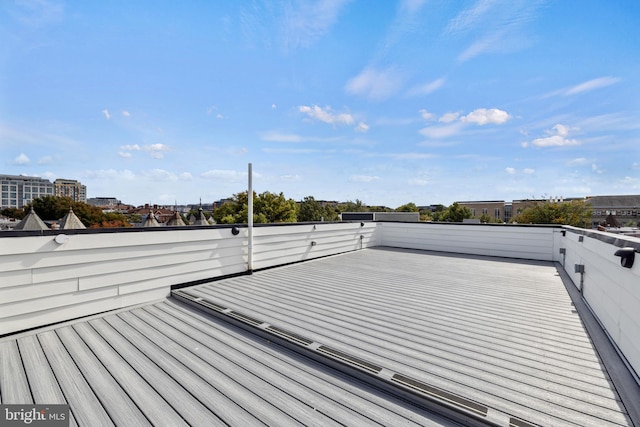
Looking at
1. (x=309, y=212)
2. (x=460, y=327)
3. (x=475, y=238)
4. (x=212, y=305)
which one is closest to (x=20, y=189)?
(x=309, y=212)

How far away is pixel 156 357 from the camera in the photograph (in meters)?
1.80

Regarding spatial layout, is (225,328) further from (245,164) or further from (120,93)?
(120,93)

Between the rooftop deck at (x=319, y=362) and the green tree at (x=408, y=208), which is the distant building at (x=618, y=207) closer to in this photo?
the green tree at (x=408, y=208)

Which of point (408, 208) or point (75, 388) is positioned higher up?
point (408, 208)

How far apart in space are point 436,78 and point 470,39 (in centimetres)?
162

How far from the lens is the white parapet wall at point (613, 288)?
1.57 m

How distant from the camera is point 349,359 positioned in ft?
5.45

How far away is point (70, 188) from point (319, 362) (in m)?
83.6

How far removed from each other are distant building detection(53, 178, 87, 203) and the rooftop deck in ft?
247

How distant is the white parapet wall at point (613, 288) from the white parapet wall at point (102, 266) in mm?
3852

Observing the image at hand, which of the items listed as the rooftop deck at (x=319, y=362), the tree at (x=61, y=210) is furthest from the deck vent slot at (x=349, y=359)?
the tree at (x=61, y=210)

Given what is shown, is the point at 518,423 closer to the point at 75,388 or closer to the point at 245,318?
the point at 245,318

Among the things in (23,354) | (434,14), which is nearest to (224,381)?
(23,354)

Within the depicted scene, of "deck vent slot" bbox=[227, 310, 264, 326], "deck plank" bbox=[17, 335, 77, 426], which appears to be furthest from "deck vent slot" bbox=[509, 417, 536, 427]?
"deck plank" bbox=[17, 335, 77, 426]
